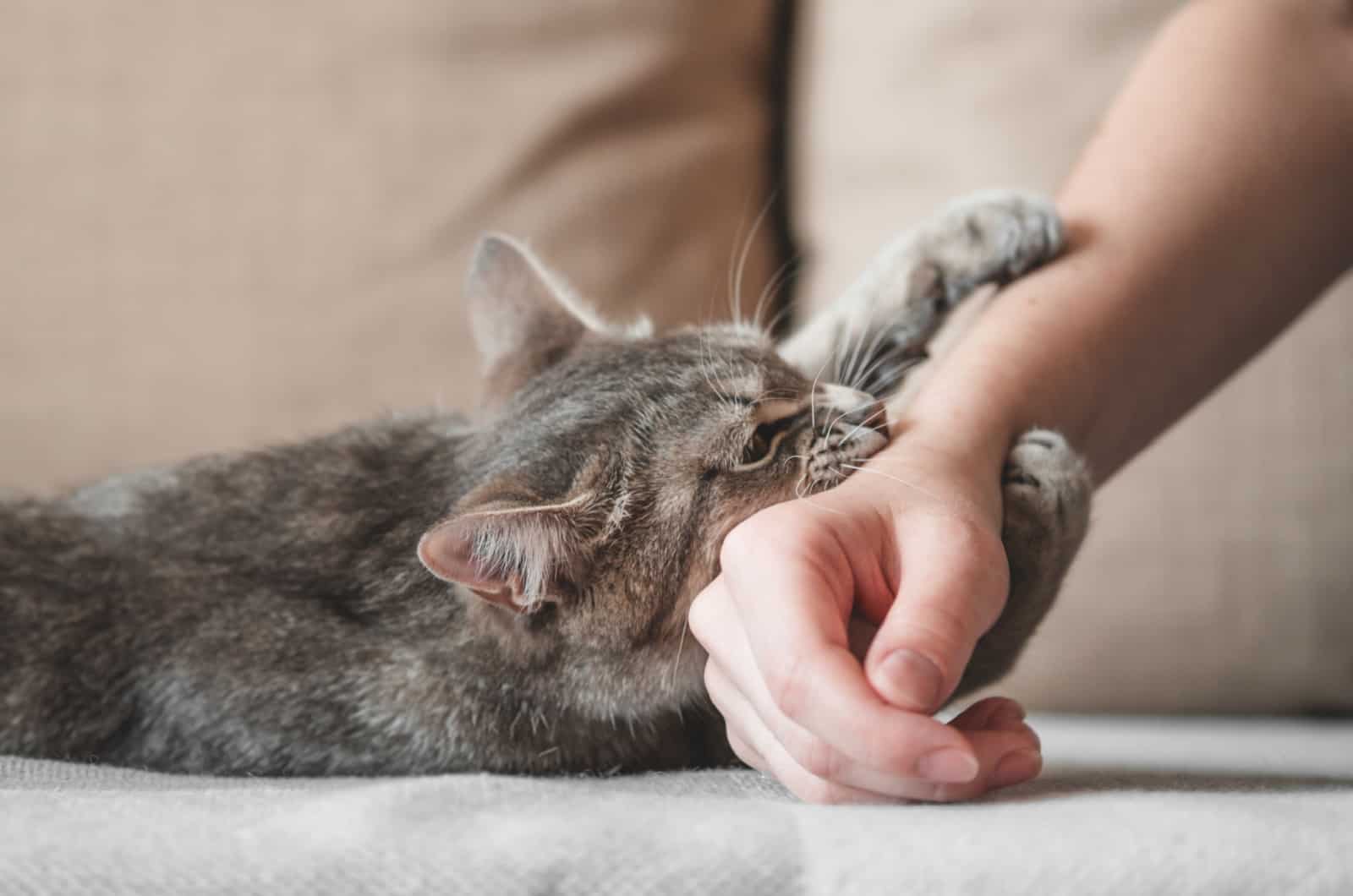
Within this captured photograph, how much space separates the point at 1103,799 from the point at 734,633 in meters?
0.22

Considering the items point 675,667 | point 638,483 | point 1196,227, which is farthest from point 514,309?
point 1196,227

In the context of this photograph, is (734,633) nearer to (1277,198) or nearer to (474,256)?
(474,256)

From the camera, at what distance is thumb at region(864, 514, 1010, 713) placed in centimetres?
62

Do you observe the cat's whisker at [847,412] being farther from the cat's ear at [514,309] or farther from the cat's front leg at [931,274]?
the cat's ear at [514,309]

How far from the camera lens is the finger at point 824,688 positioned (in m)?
0.60

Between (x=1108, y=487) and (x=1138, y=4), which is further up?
(x=1138, y=4)

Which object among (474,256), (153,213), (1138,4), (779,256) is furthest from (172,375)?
(1138,4)

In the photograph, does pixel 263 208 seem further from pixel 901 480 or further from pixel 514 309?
pixel 901 480

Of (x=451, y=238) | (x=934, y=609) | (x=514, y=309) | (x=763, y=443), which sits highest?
(x=451, y=238)

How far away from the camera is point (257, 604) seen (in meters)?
0.95

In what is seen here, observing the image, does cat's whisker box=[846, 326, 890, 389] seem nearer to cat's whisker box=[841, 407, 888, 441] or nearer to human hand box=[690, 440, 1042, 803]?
cat's whisker box=[841, 407, 888, 441]

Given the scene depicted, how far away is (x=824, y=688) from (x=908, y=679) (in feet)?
0.14

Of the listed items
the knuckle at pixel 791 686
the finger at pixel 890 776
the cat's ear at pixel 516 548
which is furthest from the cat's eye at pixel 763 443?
the knuckle at pixel 791 686

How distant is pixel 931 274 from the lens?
1.14 metres
